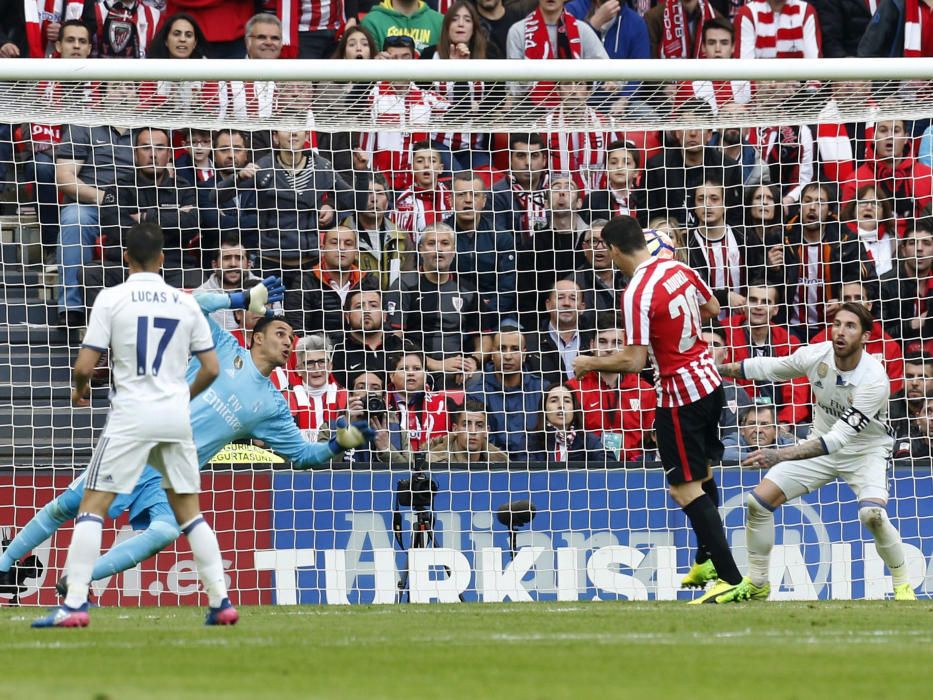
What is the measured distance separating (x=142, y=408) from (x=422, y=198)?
245 inches

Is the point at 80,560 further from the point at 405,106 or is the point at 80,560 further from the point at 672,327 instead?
the point at 405,106

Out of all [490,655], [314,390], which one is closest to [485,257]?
[314,390]

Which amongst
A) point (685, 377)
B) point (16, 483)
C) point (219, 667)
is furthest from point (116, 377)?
point (16, 483)

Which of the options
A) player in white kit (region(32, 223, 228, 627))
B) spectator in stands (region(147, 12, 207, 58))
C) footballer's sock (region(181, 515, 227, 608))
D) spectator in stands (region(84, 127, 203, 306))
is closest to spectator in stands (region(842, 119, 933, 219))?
spectator in stands (region(84, 127, 203, 306))

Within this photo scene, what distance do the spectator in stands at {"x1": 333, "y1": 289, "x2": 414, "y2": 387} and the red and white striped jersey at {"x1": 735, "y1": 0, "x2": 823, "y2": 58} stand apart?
15.7 feet

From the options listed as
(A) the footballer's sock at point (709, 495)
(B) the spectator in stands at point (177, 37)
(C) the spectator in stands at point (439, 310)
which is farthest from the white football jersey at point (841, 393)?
(B) the spectator in stands at point (177, 37)

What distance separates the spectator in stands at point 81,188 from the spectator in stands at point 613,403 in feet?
13.7

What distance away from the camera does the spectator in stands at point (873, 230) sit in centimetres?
1323

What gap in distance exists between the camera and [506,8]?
15.4 meters

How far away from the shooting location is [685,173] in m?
13.7

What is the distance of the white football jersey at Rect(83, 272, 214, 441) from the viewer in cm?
768

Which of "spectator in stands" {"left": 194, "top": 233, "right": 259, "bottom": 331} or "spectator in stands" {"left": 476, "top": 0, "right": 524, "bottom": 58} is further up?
"spectator in stands" {"left": 476, "top": 0, "right": 524, "bottom": 58}

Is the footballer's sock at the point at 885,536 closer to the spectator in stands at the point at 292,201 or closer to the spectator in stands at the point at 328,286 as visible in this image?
the spectator in stands at the point at 328,286

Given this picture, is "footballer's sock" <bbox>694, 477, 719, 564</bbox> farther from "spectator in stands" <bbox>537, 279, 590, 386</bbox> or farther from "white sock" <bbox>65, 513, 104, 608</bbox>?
"white sock" <bbox>65, 513, 104, 608</bbox>
